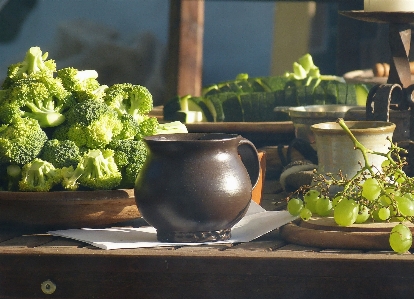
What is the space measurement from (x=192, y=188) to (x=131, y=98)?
18.1 inches

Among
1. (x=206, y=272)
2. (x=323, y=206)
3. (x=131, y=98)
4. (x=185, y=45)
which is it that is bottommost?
(x=206, y=272)

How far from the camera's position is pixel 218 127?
2.76 m

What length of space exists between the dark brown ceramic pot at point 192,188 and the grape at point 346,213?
0.18 meters

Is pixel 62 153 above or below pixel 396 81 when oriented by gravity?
below

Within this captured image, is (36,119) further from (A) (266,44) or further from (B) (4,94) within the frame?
(A) (266,44)

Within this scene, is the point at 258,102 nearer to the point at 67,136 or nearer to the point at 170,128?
the point at 170,128

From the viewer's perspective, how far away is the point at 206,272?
1.58 metres

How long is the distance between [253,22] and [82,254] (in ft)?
19.1

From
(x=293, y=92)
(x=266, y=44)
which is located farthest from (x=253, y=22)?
(x=293, y=92)

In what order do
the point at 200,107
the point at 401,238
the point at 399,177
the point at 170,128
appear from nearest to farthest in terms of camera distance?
the point at 401,238 → the point at 399,177 → the point at 170,128 → the point at 200,107

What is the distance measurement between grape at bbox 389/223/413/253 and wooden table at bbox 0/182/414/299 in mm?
20

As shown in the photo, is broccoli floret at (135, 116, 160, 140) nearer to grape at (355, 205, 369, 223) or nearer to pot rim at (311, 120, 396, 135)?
pot rim at (311, 120, 396, 135)

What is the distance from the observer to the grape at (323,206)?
1.77m

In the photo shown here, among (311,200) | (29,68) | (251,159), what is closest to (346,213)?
(311,200)
